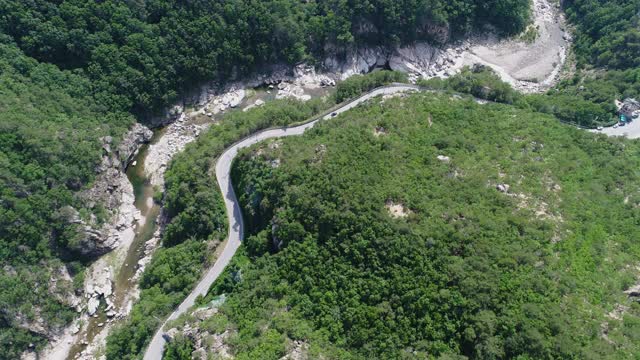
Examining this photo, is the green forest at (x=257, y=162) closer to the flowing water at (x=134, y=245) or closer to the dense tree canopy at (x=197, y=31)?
the dense tree canopy at (x=197, y=31)

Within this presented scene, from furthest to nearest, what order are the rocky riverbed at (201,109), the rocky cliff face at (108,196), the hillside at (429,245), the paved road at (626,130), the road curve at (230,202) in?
the paved road at (626,130) → the rocky cliff face at (108,196) → the rocky riverbed at (201,109) → the road curve at (230,202) → the hillside at (429,245)

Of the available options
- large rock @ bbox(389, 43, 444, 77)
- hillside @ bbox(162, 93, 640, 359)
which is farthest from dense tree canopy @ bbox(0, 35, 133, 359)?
large rock @ bbox(389, 43, 444, 77)

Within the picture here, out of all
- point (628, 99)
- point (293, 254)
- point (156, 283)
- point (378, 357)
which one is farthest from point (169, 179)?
point (628, 99)

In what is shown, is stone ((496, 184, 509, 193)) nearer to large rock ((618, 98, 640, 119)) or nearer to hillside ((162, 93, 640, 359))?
hillside ((162, 93, 640, 359))

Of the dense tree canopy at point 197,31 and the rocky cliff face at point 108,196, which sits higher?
the dense tree canopy at point 197,31

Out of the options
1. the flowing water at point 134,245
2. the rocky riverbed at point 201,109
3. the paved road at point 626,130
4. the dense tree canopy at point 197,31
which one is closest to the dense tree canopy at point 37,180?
the rocky riverbed at point 201,109

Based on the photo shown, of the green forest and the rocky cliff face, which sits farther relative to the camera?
the rocky cliff face

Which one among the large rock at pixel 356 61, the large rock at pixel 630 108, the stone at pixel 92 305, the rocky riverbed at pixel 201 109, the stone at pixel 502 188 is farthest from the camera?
the large rock at pixel 356 61
